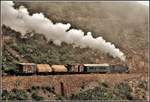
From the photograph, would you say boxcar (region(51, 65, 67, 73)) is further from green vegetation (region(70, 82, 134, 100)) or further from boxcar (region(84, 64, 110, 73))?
green vegetation (region(70, 82, 134, 100))

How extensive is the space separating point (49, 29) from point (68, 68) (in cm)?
185

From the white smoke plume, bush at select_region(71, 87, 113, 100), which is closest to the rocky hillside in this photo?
the white smoke plume

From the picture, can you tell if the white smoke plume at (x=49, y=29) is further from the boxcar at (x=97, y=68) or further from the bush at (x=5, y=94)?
the bush at (x=5, y=94)

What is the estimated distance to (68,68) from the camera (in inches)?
806

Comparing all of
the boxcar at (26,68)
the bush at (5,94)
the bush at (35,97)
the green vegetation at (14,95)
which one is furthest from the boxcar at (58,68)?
the bush at (5,94)

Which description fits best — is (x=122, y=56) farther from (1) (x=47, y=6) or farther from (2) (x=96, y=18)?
(1) (x=47, y=6)

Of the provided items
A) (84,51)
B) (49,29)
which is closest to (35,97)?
(49,29)

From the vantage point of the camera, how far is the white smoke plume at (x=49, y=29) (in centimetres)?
1953

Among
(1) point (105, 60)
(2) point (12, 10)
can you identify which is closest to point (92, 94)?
(1) point (105, 60)

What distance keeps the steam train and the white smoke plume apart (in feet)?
2.14

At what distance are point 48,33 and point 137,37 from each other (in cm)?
414

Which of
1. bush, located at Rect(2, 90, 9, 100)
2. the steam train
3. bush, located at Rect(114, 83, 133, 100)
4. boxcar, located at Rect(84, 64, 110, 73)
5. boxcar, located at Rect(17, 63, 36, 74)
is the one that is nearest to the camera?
bush, located at Rect(2, 90, 9, 100)

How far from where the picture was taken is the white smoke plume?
64.1 ft

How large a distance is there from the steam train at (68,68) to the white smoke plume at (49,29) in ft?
2.14
